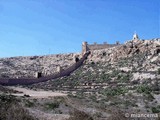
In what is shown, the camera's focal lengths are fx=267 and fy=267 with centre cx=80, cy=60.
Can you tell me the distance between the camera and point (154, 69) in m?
38.6

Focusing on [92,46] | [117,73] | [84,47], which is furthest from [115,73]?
[92,46]

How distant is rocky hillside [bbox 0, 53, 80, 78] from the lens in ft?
193

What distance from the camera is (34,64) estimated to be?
2635 inches

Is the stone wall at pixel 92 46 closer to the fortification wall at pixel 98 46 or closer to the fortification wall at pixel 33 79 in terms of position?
the fortification wall at pixel 98 46

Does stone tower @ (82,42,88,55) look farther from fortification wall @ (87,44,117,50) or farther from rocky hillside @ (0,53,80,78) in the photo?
rocky hillside @ (0,53,80,78)

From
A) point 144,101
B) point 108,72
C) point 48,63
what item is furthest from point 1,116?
point 48,63

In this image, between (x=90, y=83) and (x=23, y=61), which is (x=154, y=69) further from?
(x=23, y=61)

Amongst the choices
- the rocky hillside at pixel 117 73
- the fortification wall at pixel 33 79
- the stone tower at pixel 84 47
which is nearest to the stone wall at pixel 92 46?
the stone tower at pixel 84 47

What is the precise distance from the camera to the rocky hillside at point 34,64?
5874cm

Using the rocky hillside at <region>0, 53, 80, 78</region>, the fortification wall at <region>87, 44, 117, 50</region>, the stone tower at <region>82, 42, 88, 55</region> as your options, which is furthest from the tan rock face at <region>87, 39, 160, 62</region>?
the rocky hillside at <region>0, 53, 80, 78</region>

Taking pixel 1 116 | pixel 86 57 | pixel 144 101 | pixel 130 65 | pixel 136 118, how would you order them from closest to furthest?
pixel 1 116
pixel 136 118
pixel 144 101
pixel 130 65
pixel 86 57

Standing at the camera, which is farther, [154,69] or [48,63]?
[48,63]

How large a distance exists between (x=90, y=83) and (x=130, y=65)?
8.02 meters

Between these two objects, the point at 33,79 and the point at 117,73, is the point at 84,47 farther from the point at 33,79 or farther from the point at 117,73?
the point at 117,73
